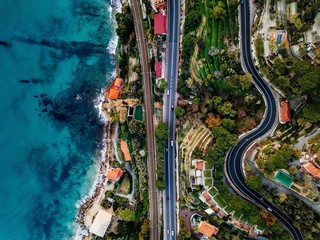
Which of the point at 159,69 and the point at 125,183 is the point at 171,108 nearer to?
the point at 159,69

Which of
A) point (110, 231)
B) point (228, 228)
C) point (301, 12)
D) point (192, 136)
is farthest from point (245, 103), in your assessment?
point (110, 231)

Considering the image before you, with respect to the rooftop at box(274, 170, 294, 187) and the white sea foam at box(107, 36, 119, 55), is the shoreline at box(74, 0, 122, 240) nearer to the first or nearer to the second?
the white sea foam at box(107, 36, 119, 55)

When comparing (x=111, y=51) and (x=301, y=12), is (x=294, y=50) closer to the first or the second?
(x=301, y=12)

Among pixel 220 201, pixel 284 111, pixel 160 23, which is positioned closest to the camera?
pixel 284 111

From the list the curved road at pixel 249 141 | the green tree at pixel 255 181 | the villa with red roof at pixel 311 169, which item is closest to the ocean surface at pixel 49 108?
the curved road at pixel 249 141

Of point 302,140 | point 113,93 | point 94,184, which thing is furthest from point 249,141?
point 94,184

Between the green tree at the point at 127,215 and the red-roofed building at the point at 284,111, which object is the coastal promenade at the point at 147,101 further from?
the red-roofed building at the point at 284,111
